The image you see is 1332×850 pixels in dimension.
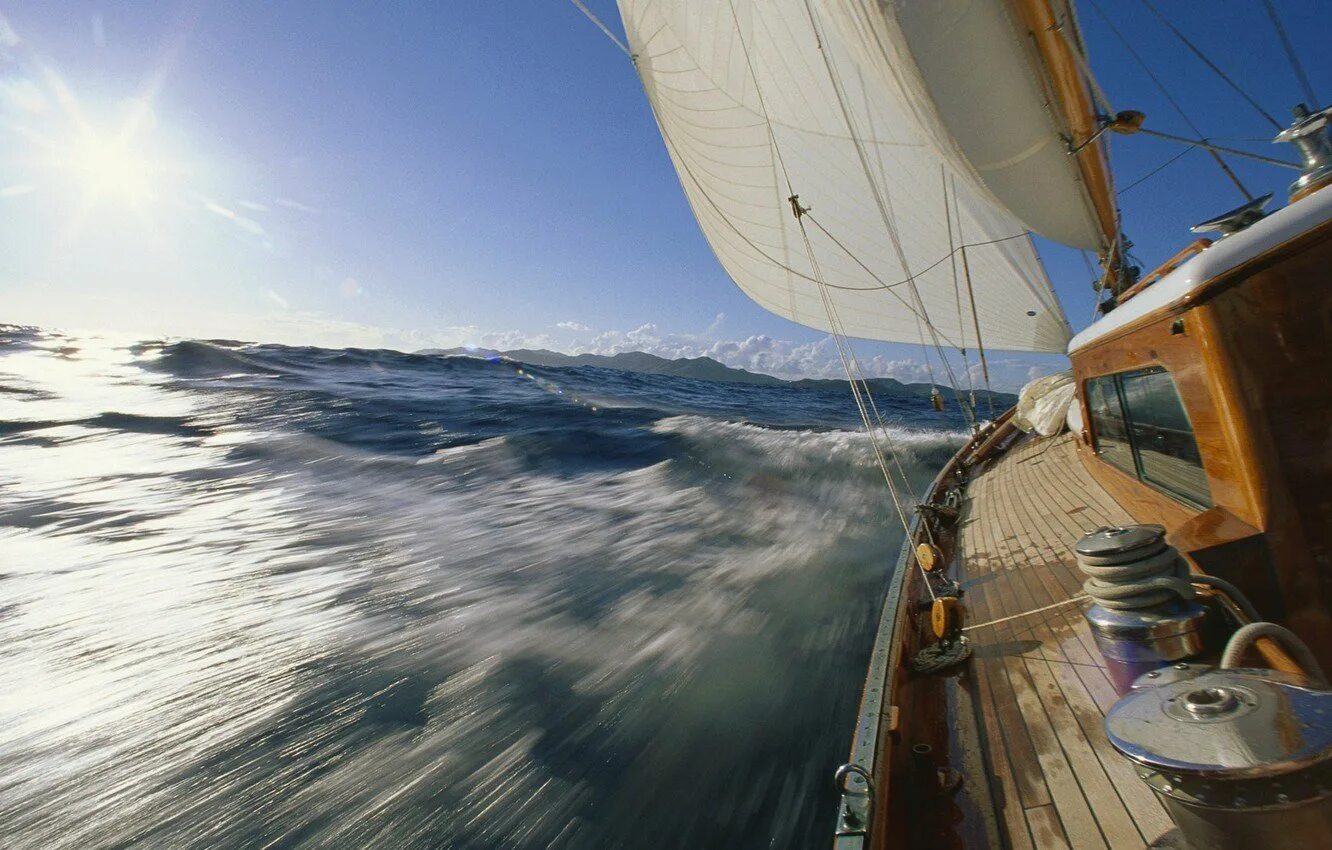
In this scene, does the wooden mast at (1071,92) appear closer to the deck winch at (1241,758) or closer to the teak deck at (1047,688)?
the teak deck at (1047,688)

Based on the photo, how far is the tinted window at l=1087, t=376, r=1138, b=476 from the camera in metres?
4.45

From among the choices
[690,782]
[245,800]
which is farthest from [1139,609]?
[245,800]

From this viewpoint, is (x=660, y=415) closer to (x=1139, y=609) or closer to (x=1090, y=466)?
(x=1090, y=466)

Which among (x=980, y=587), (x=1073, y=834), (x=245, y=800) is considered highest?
(x=980, y=587)

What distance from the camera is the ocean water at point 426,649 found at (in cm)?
393

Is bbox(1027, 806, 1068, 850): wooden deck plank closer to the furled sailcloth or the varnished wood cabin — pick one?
the varnished wood cabin

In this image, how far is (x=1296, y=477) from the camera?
249cm

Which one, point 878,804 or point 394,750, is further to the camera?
point 394,750

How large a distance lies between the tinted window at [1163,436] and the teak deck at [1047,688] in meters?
0.72

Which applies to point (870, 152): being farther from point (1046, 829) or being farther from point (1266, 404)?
point (1046, 829)

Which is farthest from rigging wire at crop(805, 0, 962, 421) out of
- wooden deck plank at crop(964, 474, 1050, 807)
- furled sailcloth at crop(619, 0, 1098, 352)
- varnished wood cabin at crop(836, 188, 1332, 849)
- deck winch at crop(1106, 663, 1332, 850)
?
deck winch at crop(1106, 663, 1332, 850)

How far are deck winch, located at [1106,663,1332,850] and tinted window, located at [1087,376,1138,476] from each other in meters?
3.33

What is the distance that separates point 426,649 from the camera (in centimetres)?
582

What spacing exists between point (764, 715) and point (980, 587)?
2037 mm
